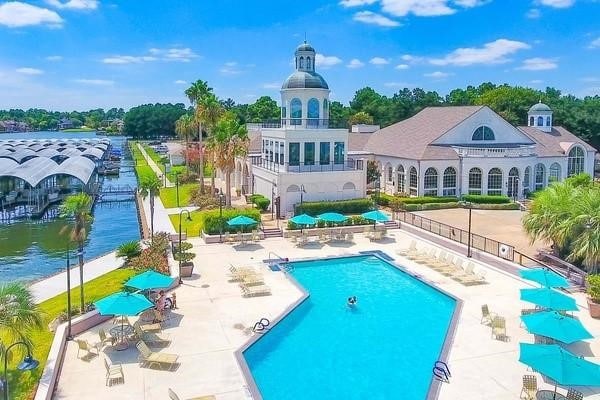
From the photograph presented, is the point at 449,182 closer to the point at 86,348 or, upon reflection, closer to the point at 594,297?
the point at 594,297

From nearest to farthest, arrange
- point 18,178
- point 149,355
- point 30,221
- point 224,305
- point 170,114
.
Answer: point 149,355 → point 224,305 → point 30,221 → point 18,178 → point 170,114

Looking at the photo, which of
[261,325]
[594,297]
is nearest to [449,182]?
[594,297]

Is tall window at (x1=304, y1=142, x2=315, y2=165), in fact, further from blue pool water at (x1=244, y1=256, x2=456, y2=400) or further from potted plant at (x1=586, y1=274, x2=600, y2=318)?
potted plant at (x1=586, y1=274, x2=600, y2=318)

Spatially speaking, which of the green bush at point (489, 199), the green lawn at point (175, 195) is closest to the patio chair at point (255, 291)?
the green lawn at point (175, 195)

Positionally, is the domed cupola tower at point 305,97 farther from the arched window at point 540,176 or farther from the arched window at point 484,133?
the arched window at point 540,176

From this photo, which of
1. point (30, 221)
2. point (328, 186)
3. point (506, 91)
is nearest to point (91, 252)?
point (30, 221)

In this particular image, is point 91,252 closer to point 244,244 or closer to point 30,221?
point 244,244
